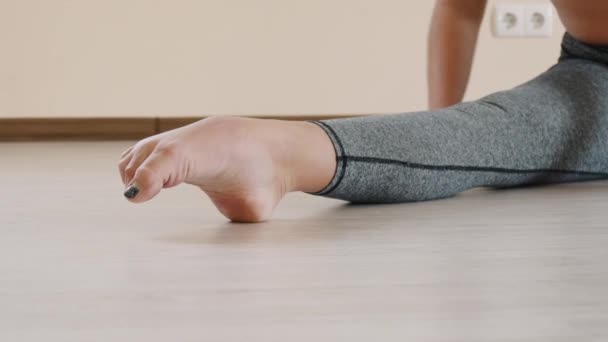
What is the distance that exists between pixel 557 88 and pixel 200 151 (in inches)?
24.2

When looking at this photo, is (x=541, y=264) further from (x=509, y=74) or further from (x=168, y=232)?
(x=509, y=74)

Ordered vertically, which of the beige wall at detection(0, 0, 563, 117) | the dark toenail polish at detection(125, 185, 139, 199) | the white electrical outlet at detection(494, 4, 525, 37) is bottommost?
the beige wall at detection(0, 0, 563, 117)

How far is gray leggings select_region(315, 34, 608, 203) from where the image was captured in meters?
1.11

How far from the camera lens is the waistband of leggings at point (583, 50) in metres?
1.40

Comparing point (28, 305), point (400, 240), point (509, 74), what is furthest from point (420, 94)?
point (28, 305)

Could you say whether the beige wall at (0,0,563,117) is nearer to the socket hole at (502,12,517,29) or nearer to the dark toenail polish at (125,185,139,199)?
the socket hole at (502,12,517,29)

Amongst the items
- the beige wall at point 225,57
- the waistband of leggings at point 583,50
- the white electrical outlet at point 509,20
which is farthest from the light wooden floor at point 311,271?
the white electrical outlet at point 509,20

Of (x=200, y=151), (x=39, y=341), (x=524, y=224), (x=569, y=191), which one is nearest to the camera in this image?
(x=39, y=341)

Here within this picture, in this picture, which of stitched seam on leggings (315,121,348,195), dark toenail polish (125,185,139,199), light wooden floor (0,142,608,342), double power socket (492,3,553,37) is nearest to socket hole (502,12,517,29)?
double power socket (492,3,553,37)

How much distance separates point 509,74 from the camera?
3.02m

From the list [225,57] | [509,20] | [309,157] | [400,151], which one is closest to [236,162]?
[309,157]

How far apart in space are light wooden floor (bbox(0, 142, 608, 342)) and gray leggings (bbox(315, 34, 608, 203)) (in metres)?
0.03

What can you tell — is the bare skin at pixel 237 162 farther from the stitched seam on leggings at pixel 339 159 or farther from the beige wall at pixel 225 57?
the beige wall at pixel 225 57

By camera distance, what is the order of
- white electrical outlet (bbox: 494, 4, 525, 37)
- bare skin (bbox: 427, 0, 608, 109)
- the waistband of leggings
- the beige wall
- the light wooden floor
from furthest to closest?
white electrical outlet (bbox: 494, 4, 525, 37) < the beige wall < bare skin (bbox: 427, 0, 608, 109) < the waistband of leggings < the light wooden floor
